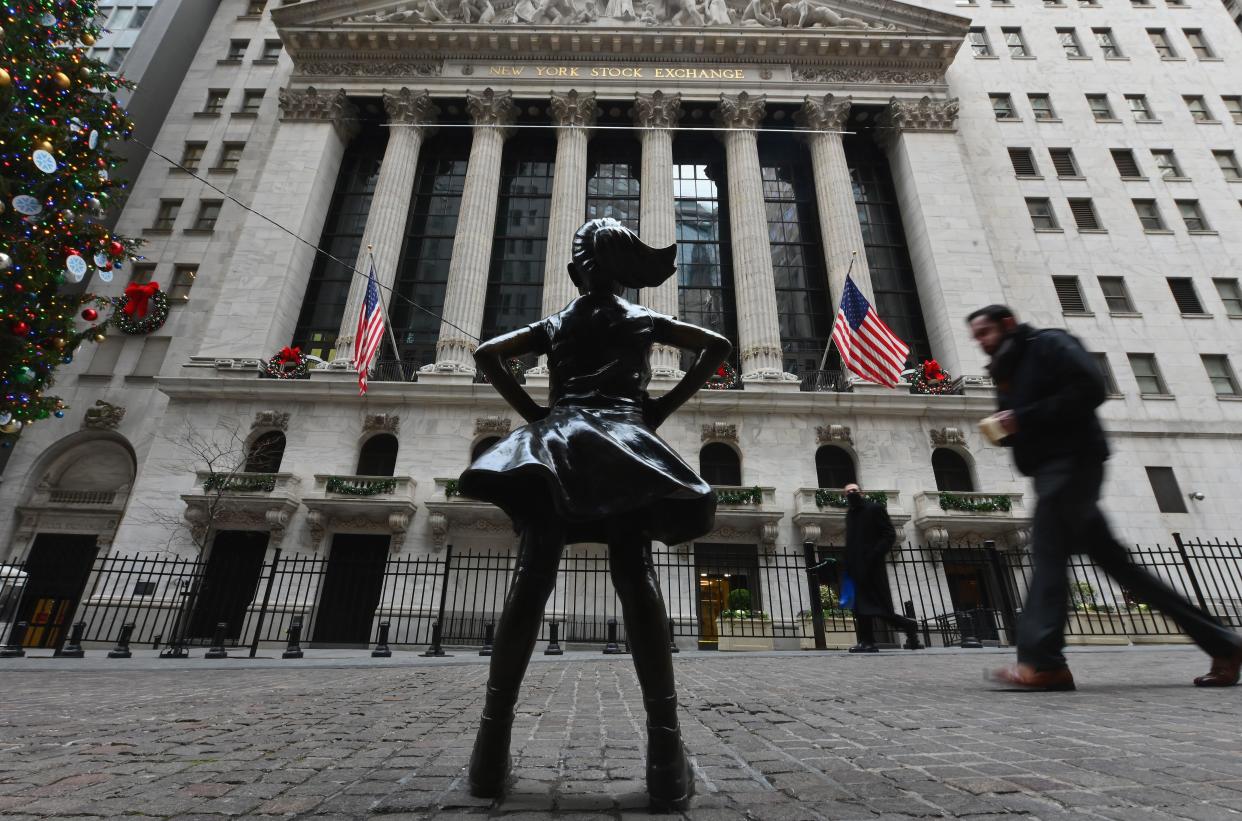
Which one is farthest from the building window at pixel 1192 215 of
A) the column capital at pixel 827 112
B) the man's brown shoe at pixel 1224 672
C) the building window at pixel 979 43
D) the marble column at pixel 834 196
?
the man's brown shoe at pixel 1224 672

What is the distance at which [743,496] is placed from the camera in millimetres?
18922

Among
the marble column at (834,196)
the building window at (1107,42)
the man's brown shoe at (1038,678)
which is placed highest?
the building window at (1107,42)

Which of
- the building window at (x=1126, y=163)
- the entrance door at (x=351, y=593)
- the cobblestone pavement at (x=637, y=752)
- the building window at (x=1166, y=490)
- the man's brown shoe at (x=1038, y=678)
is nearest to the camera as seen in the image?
the cobblestone pavement at (x=637, y=752)

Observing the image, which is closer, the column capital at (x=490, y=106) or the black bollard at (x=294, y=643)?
the black bollard at (x=294, y=643)

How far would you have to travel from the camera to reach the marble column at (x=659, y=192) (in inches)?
883

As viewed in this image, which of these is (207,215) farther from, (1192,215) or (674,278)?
(1192,215)

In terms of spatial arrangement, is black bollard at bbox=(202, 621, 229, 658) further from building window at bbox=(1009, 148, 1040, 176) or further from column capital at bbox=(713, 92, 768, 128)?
building window at bbox=(1009, 148, 1040, 176)

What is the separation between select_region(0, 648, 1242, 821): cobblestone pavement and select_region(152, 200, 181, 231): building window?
29.0m

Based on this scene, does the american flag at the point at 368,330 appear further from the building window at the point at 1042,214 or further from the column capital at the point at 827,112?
the building window at the point at 1042,214

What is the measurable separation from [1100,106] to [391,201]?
35.0 m

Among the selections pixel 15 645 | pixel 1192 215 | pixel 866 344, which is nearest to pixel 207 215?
pixel 15 645

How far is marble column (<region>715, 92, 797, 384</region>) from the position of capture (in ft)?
72.9

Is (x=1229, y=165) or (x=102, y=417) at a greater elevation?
(x=1229, y=165)

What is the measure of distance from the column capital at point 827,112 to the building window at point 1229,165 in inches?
722
